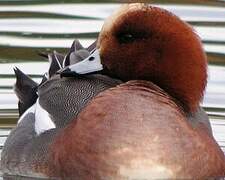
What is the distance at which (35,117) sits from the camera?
361 inches

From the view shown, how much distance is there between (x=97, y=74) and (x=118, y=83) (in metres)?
0.18

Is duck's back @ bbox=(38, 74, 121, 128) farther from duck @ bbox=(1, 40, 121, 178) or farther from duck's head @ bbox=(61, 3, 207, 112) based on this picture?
duck's head @ bbox=(61, 3, 207, 112)

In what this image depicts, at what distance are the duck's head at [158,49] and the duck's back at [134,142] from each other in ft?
0.66

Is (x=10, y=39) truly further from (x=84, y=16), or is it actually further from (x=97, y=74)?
(x=97, y=74)

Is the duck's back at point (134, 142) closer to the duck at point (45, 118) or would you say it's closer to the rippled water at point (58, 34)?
the duck at point (45, 118)

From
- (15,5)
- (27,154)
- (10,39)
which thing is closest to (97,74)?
(27,154)

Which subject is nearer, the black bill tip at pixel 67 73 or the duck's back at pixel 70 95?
the duck's back at pixel 70 95

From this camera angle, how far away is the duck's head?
28.7ft

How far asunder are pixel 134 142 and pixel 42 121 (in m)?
0.91

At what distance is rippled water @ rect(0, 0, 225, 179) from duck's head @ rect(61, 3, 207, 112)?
1379mm

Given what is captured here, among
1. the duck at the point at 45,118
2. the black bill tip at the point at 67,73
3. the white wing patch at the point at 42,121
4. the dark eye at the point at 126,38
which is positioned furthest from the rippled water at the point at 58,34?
the dark eye at the point at 126,38

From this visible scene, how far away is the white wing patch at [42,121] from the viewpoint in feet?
29.2

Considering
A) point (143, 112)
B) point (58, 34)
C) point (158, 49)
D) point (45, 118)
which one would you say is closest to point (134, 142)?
point (143, 112)

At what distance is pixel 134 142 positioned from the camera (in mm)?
8305
